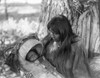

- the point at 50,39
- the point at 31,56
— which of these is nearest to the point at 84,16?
the point at 50,39

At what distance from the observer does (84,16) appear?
315cm

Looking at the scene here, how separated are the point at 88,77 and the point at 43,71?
2.18ft

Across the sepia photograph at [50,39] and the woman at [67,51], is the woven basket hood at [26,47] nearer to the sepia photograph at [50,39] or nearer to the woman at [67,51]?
the sepia photograph at [50,39]

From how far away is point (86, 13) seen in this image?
3.14 metres

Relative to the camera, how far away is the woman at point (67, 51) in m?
2.65

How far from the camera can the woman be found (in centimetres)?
265

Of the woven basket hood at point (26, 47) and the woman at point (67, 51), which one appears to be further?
the woven basket hood at point (26, 47)

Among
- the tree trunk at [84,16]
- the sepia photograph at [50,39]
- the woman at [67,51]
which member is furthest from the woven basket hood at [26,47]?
the tree trunk at [84,16]

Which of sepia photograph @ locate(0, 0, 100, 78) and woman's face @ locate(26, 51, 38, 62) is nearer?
sepia photograph @ locate(0, 0, 100, 78)

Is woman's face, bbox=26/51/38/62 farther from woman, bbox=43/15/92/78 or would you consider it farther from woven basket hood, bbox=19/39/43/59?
woman, bbox=43/15/92/78

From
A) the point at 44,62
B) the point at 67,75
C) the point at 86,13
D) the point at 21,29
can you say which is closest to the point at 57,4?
the point at 86,13

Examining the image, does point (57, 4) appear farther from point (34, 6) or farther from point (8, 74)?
point (8, 74)

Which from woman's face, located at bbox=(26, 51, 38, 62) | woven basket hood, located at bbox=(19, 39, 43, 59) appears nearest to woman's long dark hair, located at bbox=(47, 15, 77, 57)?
woven basket hood, located at bbox=(19, 39, 43, 59)

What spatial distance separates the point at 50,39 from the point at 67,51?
429 mm
